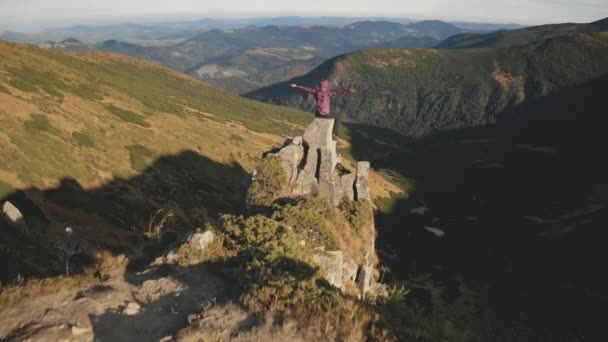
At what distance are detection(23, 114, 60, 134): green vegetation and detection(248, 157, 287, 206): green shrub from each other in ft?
163

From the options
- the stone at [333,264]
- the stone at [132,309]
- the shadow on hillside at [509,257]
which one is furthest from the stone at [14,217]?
the shadow on hillside at [509,257]

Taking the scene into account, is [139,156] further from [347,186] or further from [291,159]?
[347,186]

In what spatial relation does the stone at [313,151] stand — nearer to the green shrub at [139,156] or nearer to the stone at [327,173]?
the stone at [327,173]

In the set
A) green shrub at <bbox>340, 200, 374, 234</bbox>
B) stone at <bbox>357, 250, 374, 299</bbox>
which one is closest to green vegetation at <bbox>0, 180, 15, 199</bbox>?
green shrub at <bbox>340, 200, 374, 234</bbox>

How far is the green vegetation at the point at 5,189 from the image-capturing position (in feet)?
130

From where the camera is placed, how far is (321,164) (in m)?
→ 31.2

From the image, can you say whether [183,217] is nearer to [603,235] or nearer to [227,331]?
[227,331]

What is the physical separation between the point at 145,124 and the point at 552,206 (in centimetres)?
15114

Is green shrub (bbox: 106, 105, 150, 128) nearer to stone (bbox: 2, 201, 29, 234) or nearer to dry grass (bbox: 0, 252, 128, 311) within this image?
stone (bbox: 2, 201, 29, 234)

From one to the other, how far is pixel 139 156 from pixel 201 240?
65.1 m

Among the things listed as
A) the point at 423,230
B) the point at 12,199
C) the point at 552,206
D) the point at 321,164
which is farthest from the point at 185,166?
Result: the point at 552,206

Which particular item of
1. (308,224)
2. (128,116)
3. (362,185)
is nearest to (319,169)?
(362,185)

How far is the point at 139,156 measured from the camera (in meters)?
72.8

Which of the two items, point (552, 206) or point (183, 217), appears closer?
point (183, 217)
